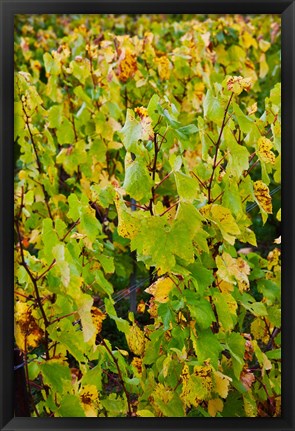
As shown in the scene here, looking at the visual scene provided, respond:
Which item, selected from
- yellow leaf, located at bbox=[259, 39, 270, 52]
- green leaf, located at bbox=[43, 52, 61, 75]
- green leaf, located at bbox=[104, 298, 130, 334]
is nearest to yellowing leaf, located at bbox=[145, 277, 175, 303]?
green leaf, located at bbox=[104, 298, 130, 334]

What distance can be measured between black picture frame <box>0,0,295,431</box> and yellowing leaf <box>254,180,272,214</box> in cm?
11

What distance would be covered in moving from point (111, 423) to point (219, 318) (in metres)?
0.35

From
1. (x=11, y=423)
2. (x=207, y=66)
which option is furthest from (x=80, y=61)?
(x=11, y=423)

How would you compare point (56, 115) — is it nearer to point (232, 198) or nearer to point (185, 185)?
point (232, 198)

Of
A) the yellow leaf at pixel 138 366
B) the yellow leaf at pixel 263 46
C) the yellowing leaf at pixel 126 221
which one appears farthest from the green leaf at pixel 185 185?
the yellow leaf at pixel 263 46

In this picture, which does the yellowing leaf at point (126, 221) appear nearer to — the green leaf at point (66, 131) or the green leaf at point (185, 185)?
the green leaf at point (185, 185)

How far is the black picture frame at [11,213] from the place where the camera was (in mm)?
1314

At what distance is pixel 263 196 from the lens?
1537mm

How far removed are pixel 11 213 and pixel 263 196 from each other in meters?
0.57

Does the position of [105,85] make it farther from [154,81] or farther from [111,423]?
[111,423]

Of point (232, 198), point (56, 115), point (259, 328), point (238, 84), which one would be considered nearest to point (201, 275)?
point (232, 198)

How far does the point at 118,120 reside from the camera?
8.64ft

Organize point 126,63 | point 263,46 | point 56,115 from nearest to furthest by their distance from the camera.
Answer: point 126,63, point 56,115, point 263,46

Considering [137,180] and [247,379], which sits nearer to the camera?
[137,180]
